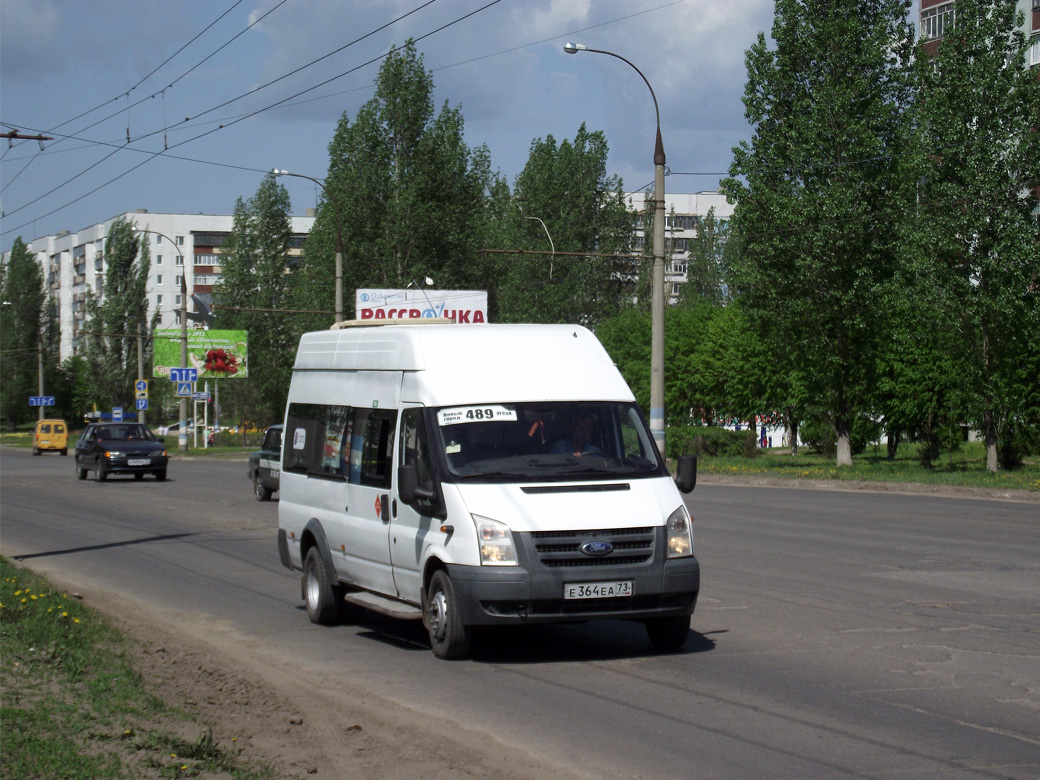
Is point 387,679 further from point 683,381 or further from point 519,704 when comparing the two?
point 683,381

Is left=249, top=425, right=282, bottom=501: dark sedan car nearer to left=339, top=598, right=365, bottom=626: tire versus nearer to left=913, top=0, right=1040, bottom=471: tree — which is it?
left=339, top=598, right=365, bottom=626: tire

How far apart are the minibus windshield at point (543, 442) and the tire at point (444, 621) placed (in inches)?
30.5

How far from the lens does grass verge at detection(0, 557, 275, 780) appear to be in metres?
5.27

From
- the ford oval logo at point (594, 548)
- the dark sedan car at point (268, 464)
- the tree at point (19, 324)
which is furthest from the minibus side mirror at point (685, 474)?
the tree at point (19, 324)

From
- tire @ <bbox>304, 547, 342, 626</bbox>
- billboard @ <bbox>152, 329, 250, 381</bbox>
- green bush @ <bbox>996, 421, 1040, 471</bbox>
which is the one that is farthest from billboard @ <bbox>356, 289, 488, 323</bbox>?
tire @ <bbox>304, 547, 342, 626</bbox>

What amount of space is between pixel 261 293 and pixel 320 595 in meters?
77.8

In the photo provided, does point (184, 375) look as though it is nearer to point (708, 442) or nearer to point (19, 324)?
point (708, 442)

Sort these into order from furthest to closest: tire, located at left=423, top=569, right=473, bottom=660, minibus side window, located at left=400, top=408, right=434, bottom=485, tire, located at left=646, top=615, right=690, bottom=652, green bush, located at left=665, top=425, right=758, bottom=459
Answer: green bush, located at left=665, top=425, right=758, bottom=459
minibus side window, located at left=400, top=408, right=434, bottom=485
tire, located at left=646, top=615, right=690, bottom=652
tire, located at left=423, top=569, right=473, bottom=660

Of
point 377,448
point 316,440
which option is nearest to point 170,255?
point 316,440

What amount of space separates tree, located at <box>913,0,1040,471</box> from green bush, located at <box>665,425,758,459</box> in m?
10.1

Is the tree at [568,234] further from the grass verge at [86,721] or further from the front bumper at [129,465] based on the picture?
the grass verge at [86,721]

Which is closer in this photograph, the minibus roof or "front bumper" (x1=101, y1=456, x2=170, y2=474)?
the minibus roof

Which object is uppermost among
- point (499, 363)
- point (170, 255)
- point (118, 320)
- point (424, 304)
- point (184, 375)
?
point (170, 255)

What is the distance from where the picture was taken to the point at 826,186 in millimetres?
38312
